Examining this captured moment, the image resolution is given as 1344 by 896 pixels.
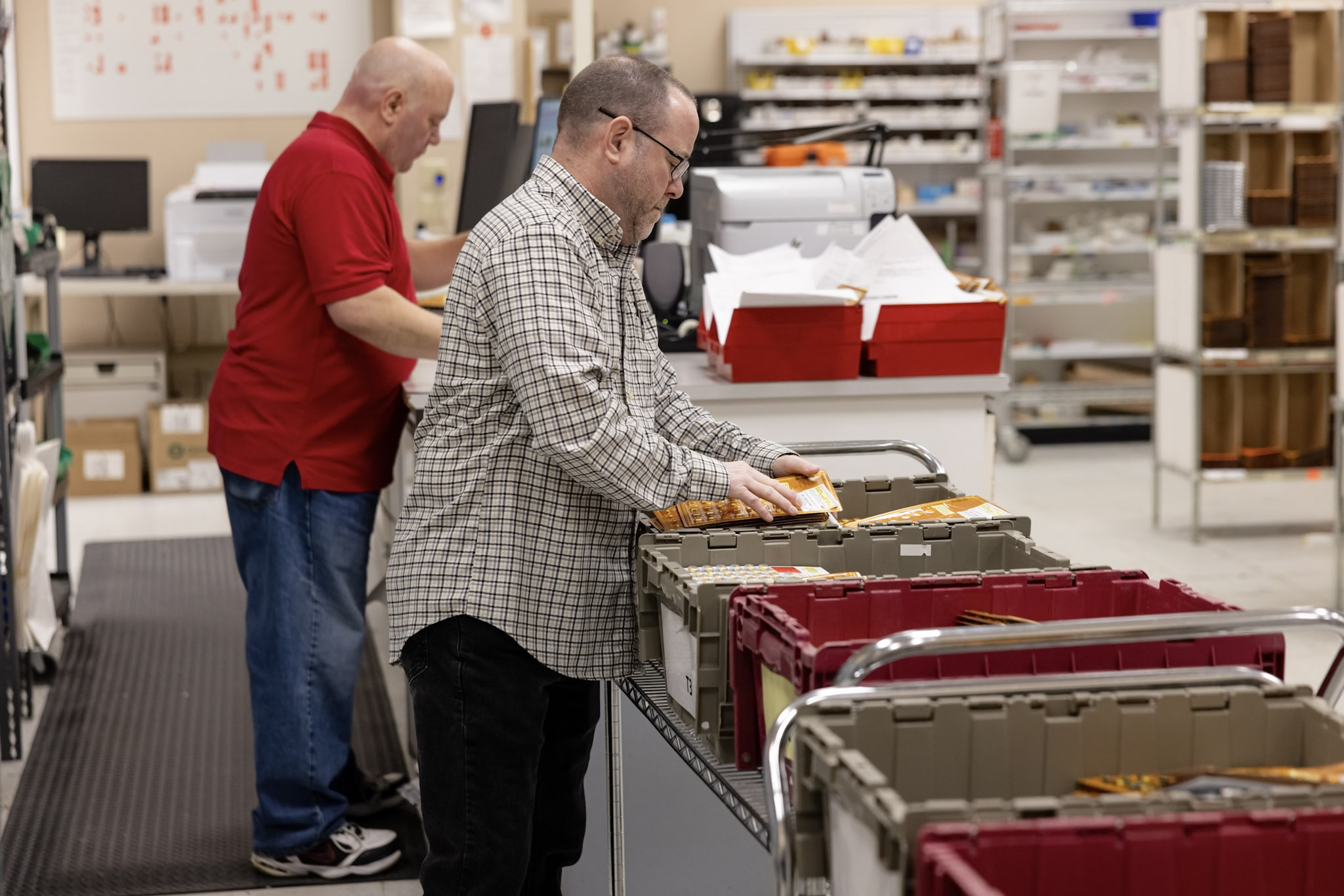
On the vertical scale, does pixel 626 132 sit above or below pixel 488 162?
below

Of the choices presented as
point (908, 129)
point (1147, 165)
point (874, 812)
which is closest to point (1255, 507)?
point (1147, 165)

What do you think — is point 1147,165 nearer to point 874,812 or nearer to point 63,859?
point 63,859

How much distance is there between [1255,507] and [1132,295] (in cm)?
200

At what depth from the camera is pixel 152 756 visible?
3807 millimetres

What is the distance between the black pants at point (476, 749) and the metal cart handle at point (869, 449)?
2.18 feet

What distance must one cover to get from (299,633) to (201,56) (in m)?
5.74

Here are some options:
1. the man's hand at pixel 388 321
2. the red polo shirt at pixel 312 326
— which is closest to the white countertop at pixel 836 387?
the red polo shirt at pixel 312 326

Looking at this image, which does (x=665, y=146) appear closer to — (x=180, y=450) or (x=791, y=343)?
(x=791, y=343)

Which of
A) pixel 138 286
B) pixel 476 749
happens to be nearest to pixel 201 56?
pixel 138 286

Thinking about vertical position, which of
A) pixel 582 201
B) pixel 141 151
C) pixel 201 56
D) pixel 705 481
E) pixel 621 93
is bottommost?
pixel 705 481

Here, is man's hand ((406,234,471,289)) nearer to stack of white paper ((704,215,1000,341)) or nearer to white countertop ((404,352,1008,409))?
white countertop ((404,352,1008,409))

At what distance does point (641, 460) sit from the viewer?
6.18ft

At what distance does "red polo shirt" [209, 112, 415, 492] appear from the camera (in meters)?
2.73

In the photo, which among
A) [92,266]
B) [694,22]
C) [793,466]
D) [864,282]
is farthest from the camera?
[694,22]
